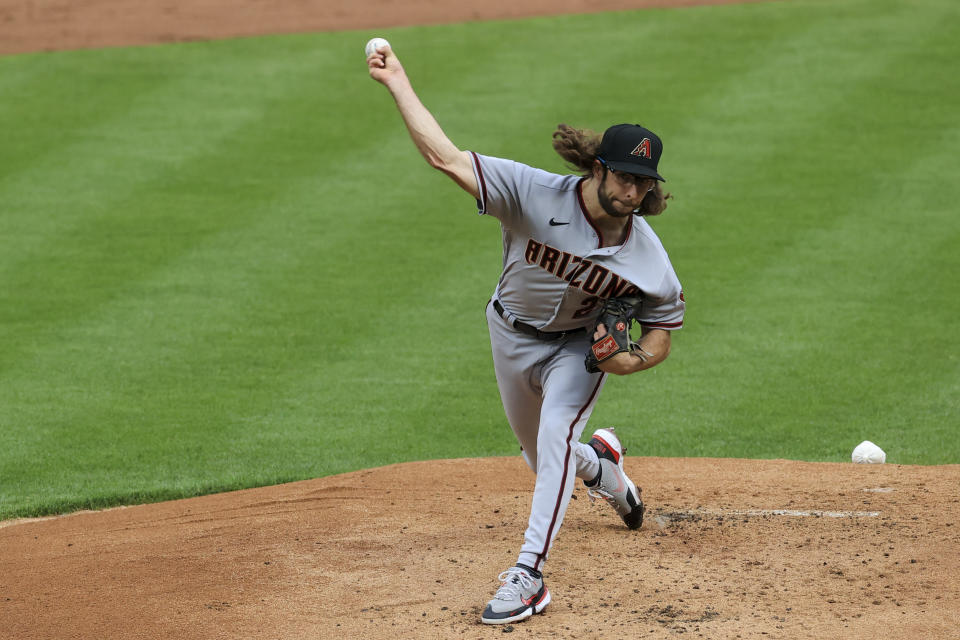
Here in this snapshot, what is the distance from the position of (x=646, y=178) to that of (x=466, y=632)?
1.89 m

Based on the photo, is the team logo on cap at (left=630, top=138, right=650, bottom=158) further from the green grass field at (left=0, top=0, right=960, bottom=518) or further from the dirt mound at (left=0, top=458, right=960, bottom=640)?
the green grass field at (left=0, top=0, right=960, bottom=518)

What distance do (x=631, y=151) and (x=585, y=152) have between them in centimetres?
23

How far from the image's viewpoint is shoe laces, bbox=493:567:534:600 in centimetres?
488

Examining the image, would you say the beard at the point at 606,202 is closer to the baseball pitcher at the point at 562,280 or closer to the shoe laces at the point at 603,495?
the baseball pitcher at the point at 562,280

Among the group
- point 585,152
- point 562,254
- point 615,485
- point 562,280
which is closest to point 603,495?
point 615,485

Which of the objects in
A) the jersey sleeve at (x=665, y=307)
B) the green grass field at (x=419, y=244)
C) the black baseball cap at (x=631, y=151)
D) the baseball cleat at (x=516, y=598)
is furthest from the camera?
the green grass field at (x=419, y=244)

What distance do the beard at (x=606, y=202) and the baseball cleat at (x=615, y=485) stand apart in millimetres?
1292

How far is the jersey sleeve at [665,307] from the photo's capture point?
17.2 ft

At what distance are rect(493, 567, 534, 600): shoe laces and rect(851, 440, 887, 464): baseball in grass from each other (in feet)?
10.0

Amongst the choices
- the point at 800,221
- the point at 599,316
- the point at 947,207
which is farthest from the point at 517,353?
the point at 947,207

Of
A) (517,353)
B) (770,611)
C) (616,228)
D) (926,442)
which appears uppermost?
(616,228)

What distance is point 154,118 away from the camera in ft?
40.6

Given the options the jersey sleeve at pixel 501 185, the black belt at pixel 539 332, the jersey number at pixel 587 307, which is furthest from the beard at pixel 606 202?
the black belt at pixel 539 332

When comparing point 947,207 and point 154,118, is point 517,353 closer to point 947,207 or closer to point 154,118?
point 947,207
